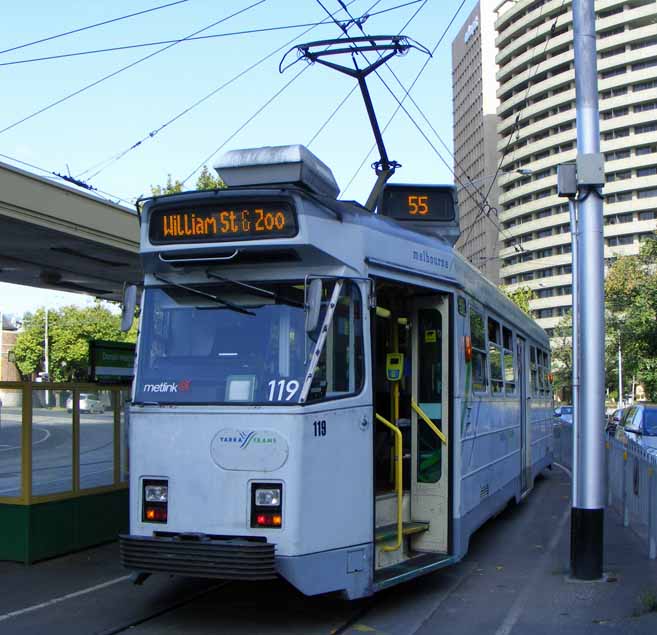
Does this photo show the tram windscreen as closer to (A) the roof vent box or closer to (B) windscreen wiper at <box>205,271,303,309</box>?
(B) windscreen wiper at <box>205,271,303,309</box>

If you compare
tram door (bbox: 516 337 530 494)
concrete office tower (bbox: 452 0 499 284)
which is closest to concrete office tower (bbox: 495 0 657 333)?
concrete office tower (bbox: 452 0 499 284)

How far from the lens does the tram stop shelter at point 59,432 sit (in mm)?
9773

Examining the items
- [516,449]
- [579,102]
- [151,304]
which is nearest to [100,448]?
[151,304]

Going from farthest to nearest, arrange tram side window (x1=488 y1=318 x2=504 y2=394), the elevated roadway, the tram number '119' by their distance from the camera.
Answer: tram side window (x1=488 y1=318 x2=504 y2=394) < the elevated roadway < the tram number '119'

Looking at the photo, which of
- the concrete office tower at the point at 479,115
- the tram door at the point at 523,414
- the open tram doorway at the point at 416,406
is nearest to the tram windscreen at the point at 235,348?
the open tram doorway at the point at 416,406

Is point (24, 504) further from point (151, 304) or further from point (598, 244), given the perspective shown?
point (598, 244)

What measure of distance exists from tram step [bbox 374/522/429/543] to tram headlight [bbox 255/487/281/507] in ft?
3.99

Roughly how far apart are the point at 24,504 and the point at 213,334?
4098mm

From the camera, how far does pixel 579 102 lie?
8.95m

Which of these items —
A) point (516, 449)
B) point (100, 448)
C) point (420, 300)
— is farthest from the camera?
point (516, 449)

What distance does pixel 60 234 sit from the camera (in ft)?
36.7

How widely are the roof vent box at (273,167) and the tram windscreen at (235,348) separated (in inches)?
35.8

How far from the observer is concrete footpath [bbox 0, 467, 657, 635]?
23.1 ft

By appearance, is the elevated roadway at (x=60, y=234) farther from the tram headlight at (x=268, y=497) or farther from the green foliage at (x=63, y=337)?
the green foliage at (x=63, y=337)
